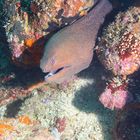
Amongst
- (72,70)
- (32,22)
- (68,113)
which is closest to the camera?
(72,70)

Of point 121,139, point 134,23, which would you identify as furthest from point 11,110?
point 134,23

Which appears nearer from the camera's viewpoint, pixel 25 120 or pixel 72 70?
pixel 72 70

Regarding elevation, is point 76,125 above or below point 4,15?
below

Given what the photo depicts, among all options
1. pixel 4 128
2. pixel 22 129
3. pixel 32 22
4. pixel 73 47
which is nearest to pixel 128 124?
pixel 73 47

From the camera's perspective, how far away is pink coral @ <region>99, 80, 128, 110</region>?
4.68 meters

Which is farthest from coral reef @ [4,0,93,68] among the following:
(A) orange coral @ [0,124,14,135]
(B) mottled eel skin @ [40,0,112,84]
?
(A) orange coral @ [0,124,14,135]

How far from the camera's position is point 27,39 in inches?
200

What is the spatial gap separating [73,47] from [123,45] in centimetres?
88

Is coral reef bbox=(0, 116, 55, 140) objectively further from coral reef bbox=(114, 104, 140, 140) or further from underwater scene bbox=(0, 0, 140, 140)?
coral reef bbox=(114, 104, 140, 140)

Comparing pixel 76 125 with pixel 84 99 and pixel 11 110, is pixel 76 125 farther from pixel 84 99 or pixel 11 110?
pixel 11 110

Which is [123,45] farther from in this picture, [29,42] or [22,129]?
[22,129]

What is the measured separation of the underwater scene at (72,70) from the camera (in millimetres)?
4441

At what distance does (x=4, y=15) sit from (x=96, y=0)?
1.77 meters

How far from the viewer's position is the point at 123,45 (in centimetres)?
426
